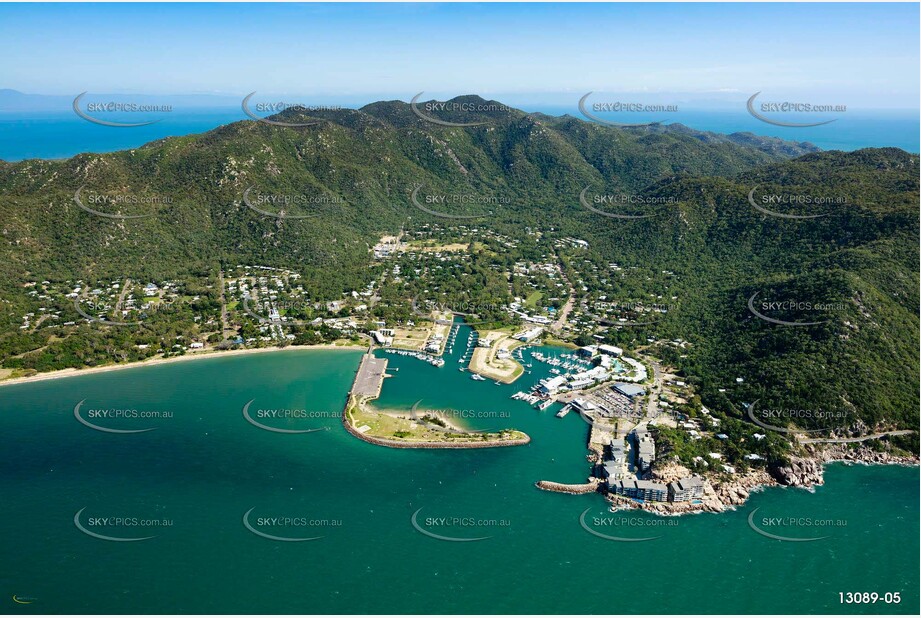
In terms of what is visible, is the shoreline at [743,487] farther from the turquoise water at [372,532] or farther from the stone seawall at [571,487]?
the stone seawall at [571,487]

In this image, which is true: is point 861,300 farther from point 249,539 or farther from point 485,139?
point 485,139

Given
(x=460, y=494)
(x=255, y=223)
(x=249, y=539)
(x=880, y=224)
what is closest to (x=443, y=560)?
(x=460, y=494)

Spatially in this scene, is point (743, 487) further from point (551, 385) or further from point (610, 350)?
point (610, 350)

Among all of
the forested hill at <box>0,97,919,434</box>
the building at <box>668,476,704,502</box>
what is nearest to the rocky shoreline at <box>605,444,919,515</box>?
the building at <box>668,476,704,502</box>

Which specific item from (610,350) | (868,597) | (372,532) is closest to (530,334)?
(610,350)

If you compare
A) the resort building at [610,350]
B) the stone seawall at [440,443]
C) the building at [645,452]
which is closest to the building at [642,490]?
the building at [645,452]

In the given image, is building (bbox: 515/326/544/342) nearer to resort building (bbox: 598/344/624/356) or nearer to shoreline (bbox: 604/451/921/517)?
resort building (bbox: 598/344/624/356)

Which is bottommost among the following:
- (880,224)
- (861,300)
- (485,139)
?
(861,300)
